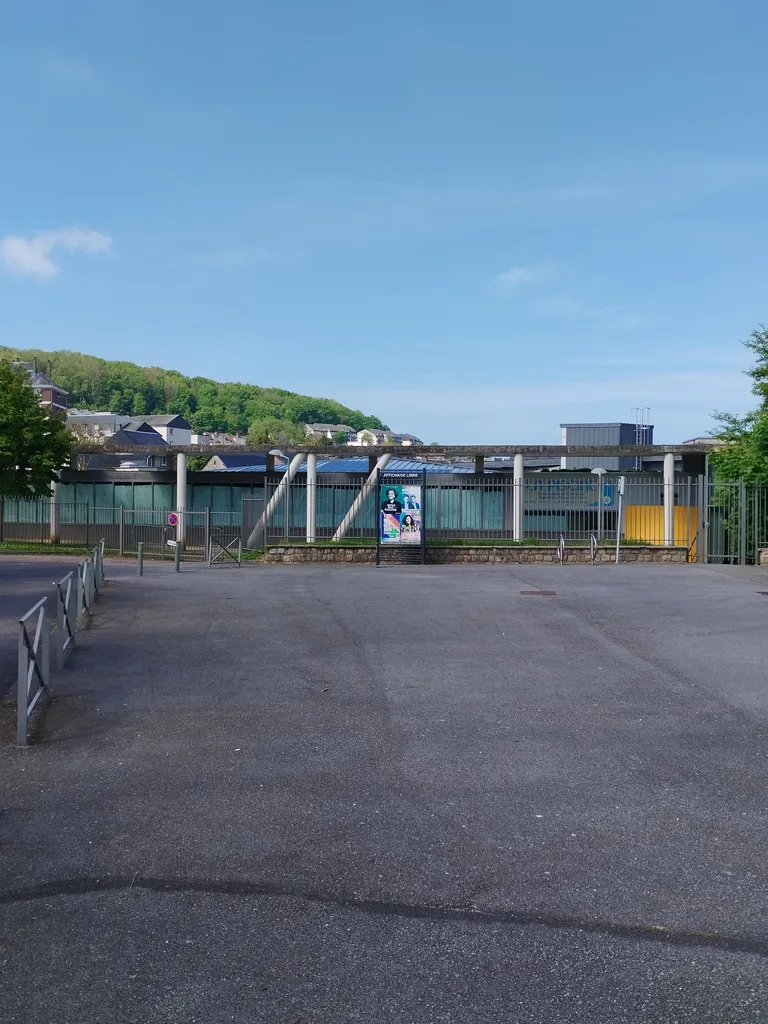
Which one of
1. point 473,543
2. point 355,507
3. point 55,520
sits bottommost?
point 473,543

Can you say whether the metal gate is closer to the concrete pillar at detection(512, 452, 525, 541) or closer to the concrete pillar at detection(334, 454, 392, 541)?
the concrete pillar at detection(512, 452, 525, 541)

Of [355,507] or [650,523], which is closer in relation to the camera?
[650,523]

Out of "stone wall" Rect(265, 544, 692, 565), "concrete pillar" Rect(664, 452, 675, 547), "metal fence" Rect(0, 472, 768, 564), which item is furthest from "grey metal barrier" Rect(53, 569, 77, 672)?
"concrete pillar" Rect(664, 452, 675, 547)

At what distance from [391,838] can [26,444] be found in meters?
30.7

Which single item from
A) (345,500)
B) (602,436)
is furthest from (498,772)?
(602,436)

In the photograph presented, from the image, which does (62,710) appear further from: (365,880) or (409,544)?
(409,544)

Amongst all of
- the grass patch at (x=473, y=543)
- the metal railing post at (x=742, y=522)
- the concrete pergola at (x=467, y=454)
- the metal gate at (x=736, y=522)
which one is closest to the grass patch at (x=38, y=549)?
the concrete pergola at (x=467, y=454)

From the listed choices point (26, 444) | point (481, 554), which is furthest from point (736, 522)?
point (26, 444)

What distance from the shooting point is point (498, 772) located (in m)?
7.06

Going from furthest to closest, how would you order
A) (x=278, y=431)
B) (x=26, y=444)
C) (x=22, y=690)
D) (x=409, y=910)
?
(x=278, y=431)
(x=26, y=444)
(x=22, y=690)
(x=409, y=910)

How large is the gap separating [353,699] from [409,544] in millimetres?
17247

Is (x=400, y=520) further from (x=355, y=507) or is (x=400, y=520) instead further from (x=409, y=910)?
(x=409, y=910)

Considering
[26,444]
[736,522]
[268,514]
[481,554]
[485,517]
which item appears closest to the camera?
[736,522]

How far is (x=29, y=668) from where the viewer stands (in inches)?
349
